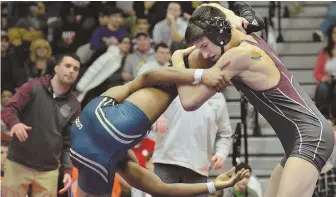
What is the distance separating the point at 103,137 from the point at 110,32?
4.65 metres

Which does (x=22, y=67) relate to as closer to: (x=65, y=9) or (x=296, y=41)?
(x=65, y=9)

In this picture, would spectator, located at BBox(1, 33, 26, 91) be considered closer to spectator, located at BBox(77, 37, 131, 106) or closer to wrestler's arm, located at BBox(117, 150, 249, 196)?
spectator, located at BBox(77, 37, 131, 106)

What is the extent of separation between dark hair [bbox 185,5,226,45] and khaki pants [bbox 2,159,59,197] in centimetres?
227

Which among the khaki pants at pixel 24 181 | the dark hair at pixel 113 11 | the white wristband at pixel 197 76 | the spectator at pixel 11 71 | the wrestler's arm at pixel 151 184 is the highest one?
the white wristband at pixel 197 76

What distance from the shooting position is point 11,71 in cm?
986

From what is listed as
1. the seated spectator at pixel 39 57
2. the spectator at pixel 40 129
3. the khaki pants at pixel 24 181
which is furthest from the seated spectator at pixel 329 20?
the khaki pants at pixel 24 181

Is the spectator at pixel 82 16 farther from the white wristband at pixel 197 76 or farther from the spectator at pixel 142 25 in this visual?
the white wristband at pixel 197 76

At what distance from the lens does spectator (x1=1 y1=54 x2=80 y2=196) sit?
22.3 feet

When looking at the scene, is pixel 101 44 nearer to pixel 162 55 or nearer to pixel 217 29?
pixel 162 55

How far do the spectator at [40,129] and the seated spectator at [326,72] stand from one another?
2.89 metres

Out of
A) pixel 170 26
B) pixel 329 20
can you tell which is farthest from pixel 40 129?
pixel 329 20

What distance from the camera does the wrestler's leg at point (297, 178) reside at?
4910mm

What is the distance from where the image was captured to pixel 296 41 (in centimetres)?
1016

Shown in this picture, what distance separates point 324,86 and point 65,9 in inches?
153
